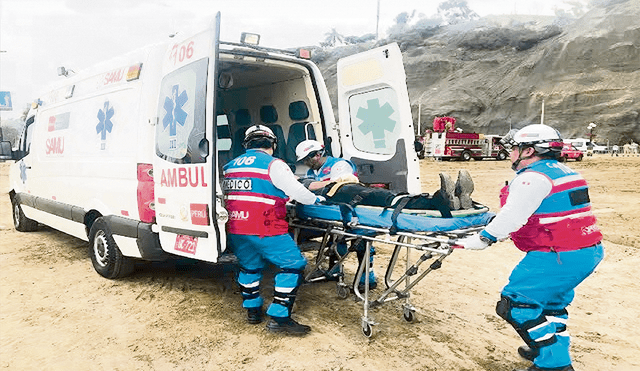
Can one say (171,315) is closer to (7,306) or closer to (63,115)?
(7,306)

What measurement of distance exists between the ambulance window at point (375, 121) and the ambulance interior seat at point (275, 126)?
102 cm

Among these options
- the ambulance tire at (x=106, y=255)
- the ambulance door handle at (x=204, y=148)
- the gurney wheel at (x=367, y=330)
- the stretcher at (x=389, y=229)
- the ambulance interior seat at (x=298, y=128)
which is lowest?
the gurney wheel at (x=367, y=330)

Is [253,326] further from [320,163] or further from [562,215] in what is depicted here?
[562,215]

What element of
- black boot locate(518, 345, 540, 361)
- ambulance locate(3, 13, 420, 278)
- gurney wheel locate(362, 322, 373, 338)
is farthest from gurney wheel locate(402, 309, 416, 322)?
ambulance locate(3, 13, 420, 278)

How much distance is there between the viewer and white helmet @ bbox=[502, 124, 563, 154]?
10.7 ft

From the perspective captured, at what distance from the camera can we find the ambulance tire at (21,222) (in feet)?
27.5

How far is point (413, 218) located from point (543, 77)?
1954 inches

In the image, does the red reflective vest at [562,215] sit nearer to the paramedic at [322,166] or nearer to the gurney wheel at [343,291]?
the paramedic at [322,166]

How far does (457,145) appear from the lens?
28.5 metres

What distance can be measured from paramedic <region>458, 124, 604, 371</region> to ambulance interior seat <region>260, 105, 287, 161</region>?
365 cm

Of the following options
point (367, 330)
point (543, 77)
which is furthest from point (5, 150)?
point (543, 77)

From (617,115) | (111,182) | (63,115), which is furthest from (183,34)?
(617,115)

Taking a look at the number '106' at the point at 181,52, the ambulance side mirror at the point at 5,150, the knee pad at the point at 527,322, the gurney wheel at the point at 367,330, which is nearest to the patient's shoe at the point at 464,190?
the knee pad at the point at 527,322

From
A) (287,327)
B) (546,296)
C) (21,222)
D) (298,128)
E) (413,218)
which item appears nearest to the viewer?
(546,296)
